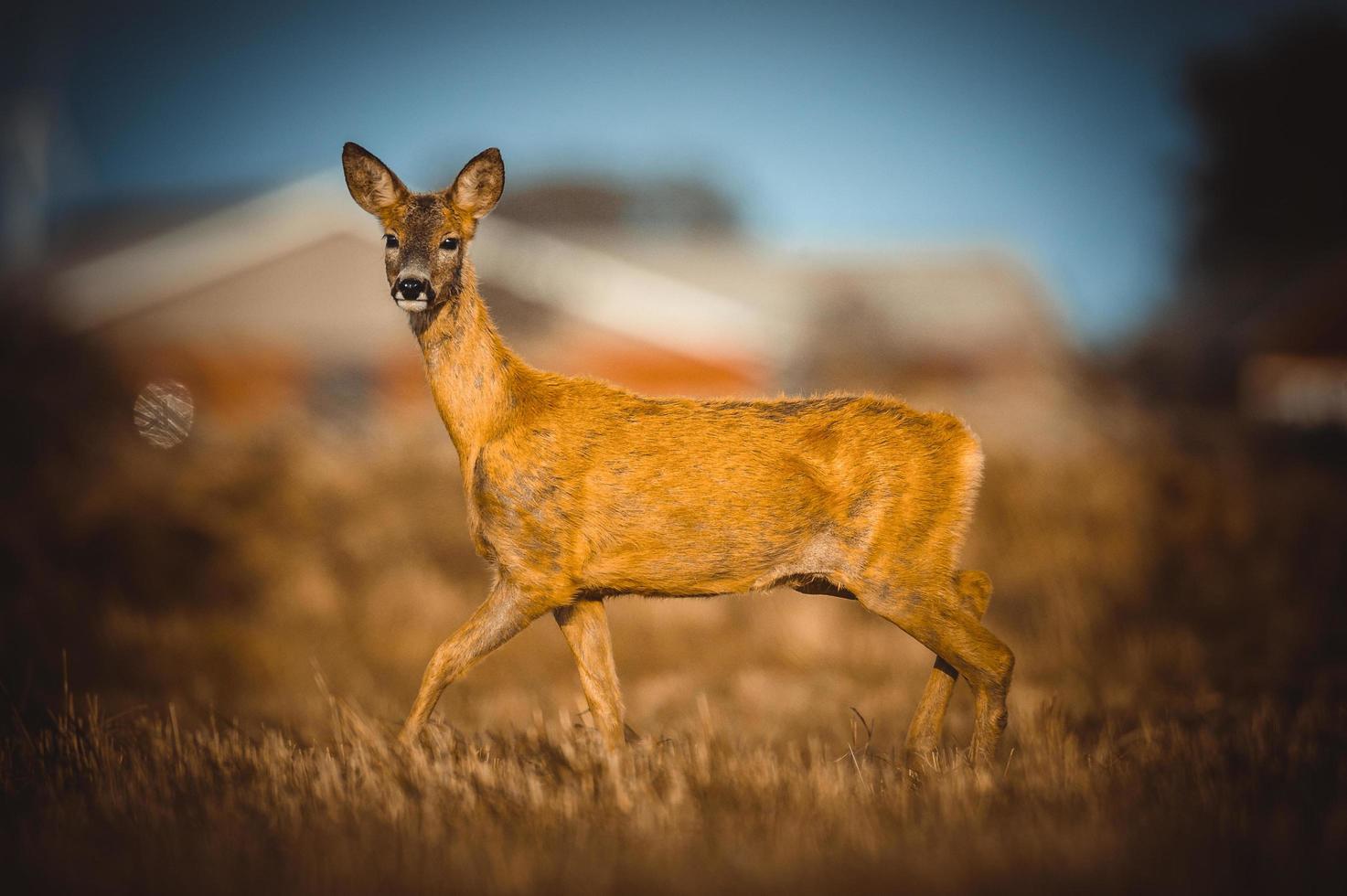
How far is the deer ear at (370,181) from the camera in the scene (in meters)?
5.25

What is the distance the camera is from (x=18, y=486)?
1131cm

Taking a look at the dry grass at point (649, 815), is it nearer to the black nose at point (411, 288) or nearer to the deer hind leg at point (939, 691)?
the deer hind leg at point (939, 691)

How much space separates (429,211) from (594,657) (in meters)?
2.27

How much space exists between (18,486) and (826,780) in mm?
9955

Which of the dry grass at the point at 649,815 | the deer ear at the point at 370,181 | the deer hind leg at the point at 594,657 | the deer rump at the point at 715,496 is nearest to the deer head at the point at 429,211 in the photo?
the deer ear at the point at 370,181

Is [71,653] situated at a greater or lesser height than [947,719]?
greater

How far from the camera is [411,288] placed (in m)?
4.76

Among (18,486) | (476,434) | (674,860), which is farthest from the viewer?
(18,486)

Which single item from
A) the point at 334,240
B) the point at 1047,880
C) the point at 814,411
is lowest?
the point at 1047,880

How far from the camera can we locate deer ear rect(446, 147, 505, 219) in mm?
5289

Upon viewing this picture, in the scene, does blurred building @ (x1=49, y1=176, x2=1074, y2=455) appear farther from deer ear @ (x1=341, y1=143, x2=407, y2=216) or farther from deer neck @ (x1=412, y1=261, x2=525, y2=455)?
deer neck @ (x1=412, y1=261, x2=525, y2=455)

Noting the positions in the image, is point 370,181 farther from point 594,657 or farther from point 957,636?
point 957,636

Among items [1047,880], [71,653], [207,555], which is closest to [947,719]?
[1047,880]

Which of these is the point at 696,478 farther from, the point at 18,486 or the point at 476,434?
the point at 18,486
